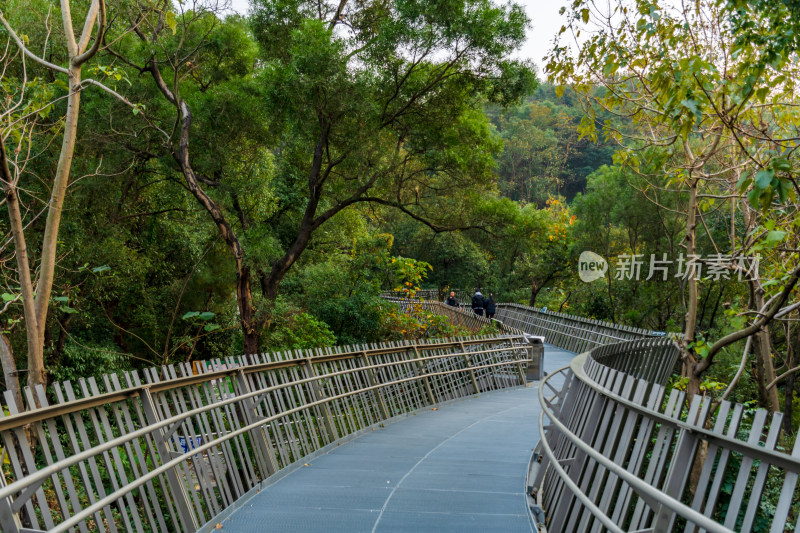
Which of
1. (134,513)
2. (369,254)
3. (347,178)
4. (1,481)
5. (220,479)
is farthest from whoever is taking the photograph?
(369,254)

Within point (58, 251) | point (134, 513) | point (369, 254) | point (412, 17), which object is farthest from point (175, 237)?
point (134, 513)

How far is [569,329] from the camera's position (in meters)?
25.0

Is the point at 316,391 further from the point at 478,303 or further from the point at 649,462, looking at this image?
the point at 478,303

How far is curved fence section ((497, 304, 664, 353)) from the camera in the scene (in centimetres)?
2102

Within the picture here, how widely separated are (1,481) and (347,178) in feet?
47.9

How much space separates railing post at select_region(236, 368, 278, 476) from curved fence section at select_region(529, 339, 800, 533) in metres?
2.54

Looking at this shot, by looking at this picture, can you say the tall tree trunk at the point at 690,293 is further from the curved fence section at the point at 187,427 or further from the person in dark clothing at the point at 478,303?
the person in dark clothing at the point at 478,303

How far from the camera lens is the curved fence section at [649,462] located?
2.75m

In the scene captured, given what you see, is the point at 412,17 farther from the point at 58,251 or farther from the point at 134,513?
the point at 134,513

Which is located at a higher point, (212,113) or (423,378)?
(212,113)

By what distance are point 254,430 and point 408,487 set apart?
5.34 ft

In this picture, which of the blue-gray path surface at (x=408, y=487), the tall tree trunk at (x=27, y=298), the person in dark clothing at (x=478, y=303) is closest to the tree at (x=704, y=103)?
the blue-gray path surface at (x=408, y=487)

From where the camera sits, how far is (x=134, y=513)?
4.44 metres

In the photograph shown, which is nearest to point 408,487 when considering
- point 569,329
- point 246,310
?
point 246,310
